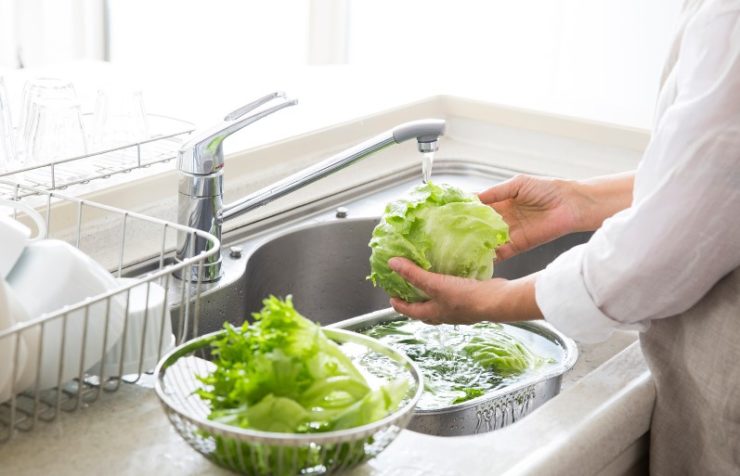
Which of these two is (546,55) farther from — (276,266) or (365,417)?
(365,417)

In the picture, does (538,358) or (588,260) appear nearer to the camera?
(588,260)

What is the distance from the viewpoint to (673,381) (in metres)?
1.29

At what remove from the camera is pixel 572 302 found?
4.05 feet

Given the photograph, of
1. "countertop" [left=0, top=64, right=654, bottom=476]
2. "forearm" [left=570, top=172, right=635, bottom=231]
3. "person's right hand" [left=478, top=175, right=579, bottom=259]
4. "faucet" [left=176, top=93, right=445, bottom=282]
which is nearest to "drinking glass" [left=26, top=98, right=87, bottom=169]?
"countertop" [left=0, top=64, right=654, bottom=476]

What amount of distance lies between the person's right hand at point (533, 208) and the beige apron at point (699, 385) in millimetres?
325

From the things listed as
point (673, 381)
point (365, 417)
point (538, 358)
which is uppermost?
point (365, 417)

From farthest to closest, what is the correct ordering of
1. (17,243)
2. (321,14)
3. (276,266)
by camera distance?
(321,14) < (276,266) < (17,243)

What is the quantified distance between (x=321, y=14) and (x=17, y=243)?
3.81 metres

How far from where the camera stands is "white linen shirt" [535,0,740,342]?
1072 millimetres

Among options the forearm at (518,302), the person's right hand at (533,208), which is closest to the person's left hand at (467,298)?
the forearm at (518,302)

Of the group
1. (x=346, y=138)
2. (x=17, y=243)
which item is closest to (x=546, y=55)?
(x=346, y=138)

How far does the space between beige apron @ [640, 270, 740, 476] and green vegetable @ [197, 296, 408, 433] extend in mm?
508

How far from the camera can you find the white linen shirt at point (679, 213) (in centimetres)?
107

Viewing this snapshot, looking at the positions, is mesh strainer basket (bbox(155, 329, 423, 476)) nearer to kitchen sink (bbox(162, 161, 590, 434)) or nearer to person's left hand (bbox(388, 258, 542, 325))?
person's left hand (bbox(388, 258, 542, 325))
